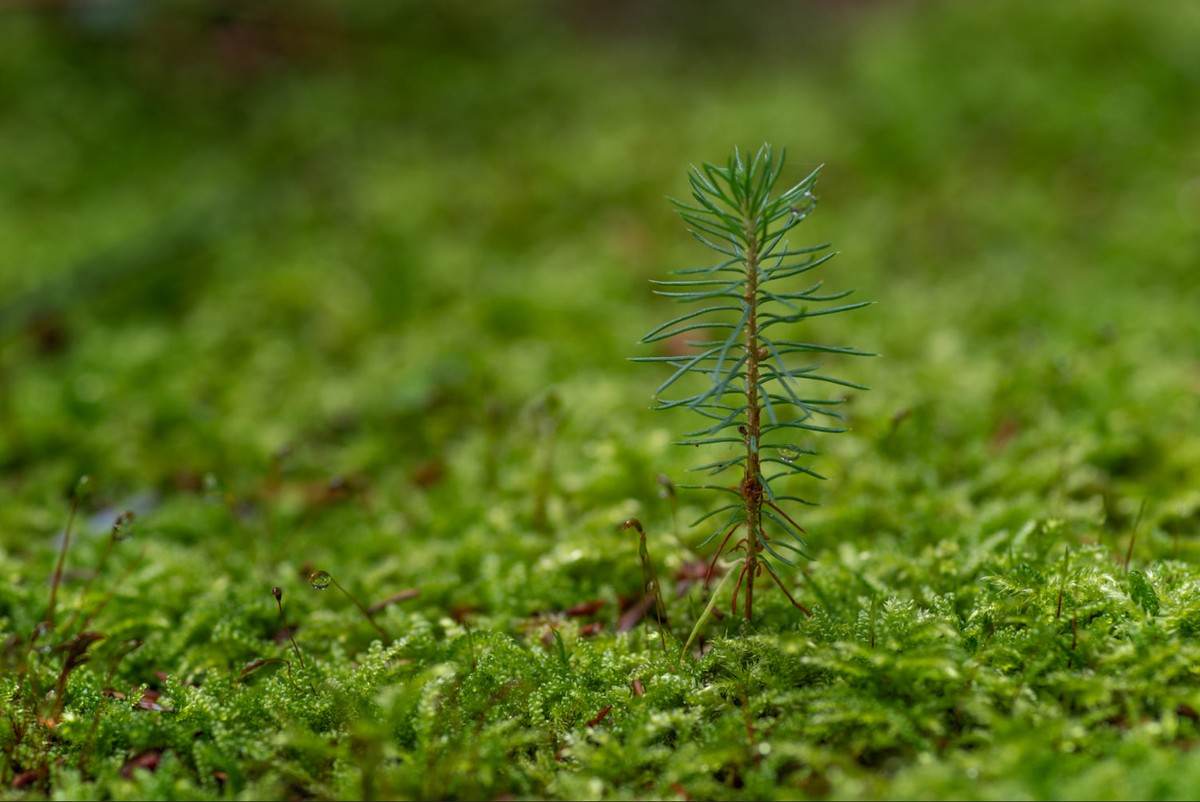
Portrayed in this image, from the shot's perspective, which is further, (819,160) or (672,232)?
(819,160)

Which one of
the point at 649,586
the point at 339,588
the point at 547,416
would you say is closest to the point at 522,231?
the point at 547,416

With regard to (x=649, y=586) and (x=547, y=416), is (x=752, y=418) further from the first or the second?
(x=547, y=416)

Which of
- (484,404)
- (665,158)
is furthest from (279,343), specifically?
(665,158)

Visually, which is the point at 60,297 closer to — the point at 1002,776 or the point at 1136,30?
the point at 1002,776

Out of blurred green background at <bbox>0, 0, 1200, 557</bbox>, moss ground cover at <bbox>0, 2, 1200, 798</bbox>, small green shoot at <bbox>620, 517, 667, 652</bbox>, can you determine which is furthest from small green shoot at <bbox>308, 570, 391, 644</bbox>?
→ blurred green background at <bbox>0, 0, 1200, 557</bbox>

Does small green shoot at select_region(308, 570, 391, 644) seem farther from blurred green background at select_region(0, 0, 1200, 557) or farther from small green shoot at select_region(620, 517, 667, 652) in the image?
blurred green background at select_region(0, 0, 1200, 557)

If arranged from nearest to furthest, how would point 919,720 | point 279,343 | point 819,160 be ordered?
point 919,720, point 279,343, point 819,160
